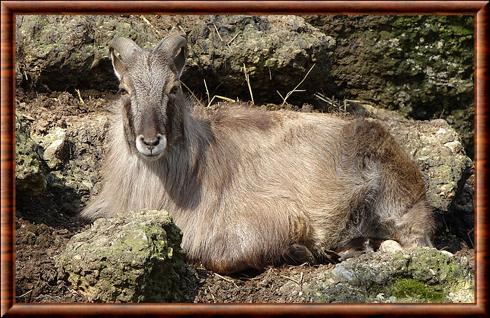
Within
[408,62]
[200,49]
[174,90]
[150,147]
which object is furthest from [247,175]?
[408,62]

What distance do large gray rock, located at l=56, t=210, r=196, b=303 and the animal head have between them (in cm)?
75

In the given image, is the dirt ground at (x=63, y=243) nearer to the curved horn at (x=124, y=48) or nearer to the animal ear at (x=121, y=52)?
the animal ear at (x=121, y=52)

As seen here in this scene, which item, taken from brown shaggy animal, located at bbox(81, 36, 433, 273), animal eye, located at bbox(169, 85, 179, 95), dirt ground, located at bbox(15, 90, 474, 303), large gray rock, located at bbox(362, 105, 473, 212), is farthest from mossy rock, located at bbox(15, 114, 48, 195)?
large gray rock, located at bbox(362, 105, 473, 212)

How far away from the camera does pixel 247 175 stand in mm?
8781

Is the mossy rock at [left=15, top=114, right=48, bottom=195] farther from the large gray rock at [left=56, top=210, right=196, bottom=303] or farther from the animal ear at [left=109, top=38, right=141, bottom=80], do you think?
the large gray rock at [left=56, top=210, right=196, bottom=303]

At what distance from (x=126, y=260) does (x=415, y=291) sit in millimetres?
2305

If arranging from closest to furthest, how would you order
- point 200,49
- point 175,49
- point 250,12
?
point 250,12, point 175,49, point 200,49

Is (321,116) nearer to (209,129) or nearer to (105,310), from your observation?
(209,129)

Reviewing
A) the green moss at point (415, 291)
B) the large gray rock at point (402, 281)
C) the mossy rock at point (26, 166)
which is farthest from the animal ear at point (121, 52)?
the green moss at point (415, 291)

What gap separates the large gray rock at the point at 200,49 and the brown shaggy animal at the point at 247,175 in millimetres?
736

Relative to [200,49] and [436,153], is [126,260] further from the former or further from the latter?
[436,153]

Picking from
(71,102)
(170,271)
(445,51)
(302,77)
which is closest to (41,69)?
(71,102)

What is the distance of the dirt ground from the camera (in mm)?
7371

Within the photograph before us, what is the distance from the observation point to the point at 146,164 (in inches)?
335
